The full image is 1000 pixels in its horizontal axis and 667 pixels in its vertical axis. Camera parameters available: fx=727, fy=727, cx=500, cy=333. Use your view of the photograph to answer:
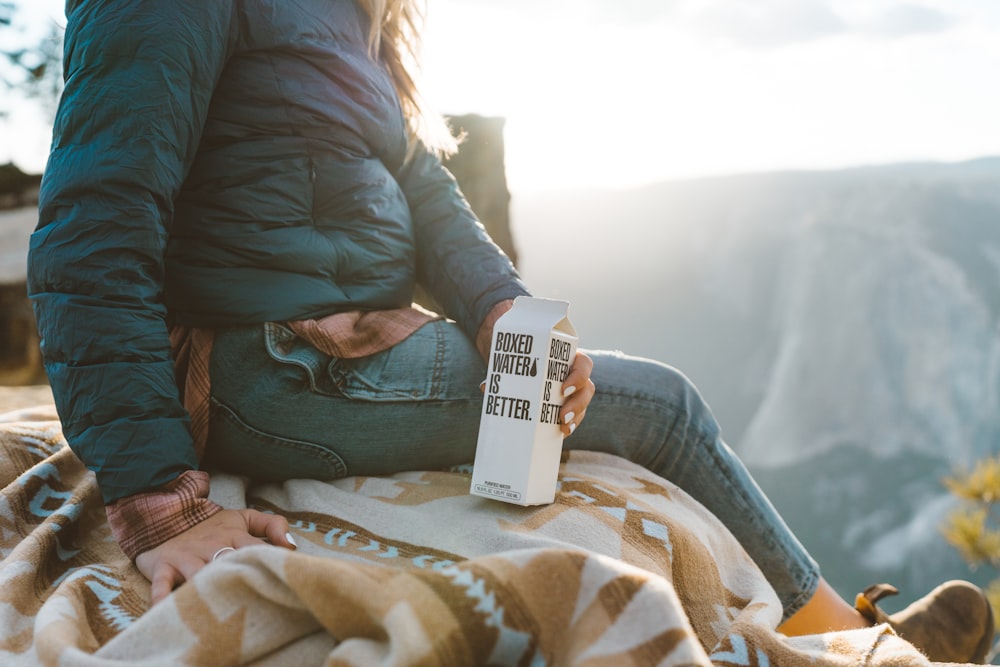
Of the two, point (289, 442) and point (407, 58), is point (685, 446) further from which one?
point (407, 58)

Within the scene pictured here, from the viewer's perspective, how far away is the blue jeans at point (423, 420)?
2.69 feet

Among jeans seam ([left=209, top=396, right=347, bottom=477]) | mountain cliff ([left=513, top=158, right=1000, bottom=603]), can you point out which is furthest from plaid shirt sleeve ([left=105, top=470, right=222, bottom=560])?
mountain cliff ([left=513, top=158, right=1000, bottom=603])

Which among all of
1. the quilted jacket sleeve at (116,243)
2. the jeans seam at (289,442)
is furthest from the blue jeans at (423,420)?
the quilted jacket sleeve at (116,243)

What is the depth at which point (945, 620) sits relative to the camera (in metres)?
1.08

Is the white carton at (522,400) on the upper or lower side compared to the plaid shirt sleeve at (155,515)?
upper

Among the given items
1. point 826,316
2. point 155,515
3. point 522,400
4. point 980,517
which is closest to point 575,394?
point 522,400

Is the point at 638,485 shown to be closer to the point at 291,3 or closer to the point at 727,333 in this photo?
the point at 291,3

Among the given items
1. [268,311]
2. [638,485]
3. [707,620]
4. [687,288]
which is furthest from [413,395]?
[687,288]

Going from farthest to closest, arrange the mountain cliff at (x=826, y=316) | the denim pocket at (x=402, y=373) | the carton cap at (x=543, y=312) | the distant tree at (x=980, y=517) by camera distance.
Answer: the mountain cliff at (x=826, y=316) → the distant tree at (x=980, y=517) → the denim pocket at (x=402, y=373) → the carton cap at (x=543, y=312)

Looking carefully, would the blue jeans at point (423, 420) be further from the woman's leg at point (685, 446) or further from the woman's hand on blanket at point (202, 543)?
the woman's hand on blanket at point (202, 543)

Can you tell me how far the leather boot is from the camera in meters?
1.06

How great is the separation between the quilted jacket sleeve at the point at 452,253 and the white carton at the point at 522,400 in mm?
246

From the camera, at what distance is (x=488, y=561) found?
54 centimetres

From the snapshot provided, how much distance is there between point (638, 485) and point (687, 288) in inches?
138
